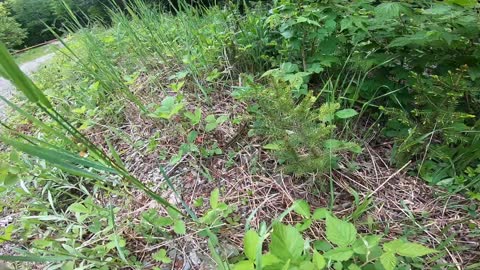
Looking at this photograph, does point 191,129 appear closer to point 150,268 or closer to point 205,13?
point 150,268

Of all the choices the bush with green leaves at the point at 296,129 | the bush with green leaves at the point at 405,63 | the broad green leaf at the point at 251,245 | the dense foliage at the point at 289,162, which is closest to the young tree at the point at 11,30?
the dense foliage at the point at 289,162

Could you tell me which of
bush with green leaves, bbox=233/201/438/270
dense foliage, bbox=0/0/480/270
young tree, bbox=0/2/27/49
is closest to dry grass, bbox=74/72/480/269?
dense foliage, bbox=0/0/480/270

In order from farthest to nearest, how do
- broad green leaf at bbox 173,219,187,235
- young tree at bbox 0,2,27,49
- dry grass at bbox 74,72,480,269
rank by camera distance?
young tree at bbox 0,2,27,49 < dry grass at bbox 74,72,480,269 < broad green leaf at bbox 173,219,187,235

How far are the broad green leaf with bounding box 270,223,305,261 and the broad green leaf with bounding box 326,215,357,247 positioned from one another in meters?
0.09

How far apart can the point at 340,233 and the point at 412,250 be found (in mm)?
175

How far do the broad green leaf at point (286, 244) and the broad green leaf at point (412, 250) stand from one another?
25cm

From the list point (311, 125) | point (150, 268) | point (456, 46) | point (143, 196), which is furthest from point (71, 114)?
point (456, 46)

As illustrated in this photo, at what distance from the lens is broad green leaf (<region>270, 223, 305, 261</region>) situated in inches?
32.6

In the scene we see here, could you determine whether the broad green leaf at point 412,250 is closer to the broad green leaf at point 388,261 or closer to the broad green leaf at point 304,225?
the broad green leaf at point 388,261

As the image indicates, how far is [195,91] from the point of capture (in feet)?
5.83

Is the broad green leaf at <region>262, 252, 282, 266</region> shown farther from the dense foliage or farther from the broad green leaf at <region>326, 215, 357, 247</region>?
the broad green leaf at <region>326, 215, 357, 247</region>

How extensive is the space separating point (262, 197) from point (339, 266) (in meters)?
0.44

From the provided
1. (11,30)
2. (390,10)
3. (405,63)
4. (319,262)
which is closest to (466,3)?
(390,10)

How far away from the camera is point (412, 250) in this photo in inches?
31.9
